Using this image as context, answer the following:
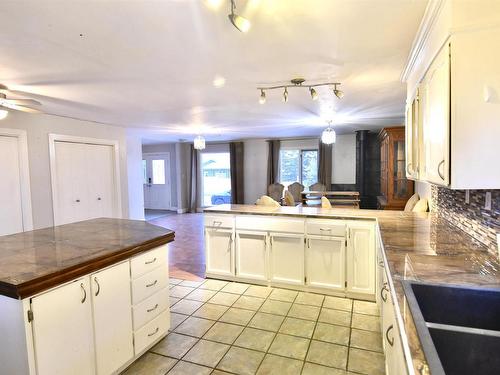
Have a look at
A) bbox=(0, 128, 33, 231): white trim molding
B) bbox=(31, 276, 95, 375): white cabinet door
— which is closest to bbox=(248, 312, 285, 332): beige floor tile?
bbox=(31, 276, 95, 375): white cabinet door

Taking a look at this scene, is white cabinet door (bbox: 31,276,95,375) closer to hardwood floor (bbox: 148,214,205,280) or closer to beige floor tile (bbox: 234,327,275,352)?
beige floor tile (bbox: 234,327,275,352)

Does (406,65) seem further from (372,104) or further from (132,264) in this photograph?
(132,264)

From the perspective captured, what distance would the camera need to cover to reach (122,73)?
2.56 meters

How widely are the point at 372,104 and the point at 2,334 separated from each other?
13.6 ft

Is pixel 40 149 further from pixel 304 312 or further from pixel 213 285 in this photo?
pixel 304 312

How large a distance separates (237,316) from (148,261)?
3.53ft

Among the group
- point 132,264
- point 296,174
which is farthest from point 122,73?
point 296,174

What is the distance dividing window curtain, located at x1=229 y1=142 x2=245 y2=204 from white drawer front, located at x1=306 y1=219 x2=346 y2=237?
5581mm

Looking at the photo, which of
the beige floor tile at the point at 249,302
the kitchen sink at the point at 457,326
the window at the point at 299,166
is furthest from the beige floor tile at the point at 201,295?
the window at the point at 299,166

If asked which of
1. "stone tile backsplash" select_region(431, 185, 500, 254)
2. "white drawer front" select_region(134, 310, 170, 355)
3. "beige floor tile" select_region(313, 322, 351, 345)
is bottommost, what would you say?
"beige floor tile" select_region(313, 322, 351, 345)

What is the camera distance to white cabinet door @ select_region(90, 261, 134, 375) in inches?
70.7

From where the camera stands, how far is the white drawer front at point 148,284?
2.09m

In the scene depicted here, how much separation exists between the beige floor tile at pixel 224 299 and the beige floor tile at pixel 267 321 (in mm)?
387

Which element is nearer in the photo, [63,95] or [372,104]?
[63,95]
